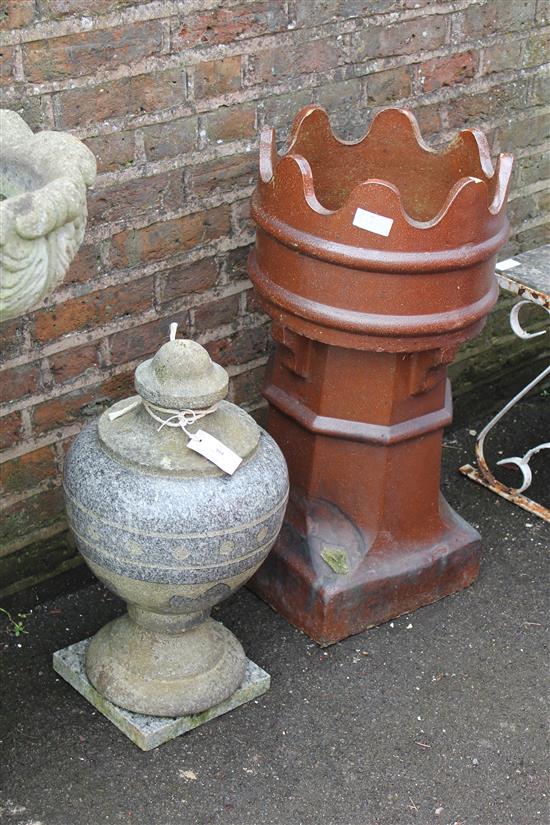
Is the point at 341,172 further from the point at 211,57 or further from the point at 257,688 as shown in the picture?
the point at 257,688

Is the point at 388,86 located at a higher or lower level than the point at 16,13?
lower

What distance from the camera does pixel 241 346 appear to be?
350 centimetres

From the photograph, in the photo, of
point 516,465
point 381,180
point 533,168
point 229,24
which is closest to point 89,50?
point 229,24

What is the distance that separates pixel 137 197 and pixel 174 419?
0.71 m

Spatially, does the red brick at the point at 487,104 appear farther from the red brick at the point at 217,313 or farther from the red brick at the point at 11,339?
the red brick at the point at 11,339

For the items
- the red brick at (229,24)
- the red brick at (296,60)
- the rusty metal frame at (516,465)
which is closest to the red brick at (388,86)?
the red brick at (296,60)

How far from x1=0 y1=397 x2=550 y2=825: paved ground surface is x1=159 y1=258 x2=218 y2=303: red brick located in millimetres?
859

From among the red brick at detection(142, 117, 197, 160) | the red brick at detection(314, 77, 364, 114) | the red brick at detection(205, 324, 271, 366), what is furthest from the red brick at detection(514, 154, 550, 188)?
the red brick at detection(142, 117, 197, 160)

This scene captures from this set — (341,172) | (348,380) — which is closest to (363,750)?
(348,380)

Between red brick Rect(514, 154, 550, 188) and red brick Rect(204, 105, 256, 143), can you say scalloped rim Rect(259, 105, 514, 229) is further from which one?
red brick Rect(514, 154, 550, 188)

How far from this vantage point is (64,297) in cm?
301

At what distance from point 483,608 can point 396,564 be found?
1.12ft

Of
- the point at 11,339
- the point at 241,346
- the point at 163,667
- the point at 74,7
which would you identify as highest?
the point at 74,7

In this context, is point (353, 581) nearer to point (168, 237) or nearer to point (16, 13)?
point (168, 237)
